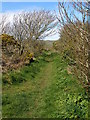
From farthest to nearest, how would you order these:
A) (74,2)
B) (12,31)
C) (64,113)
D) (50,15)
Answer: (50,15)
(12,31)
(74,2)
(64,113)

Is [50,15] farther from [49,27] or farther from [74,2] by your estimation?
[74,2]

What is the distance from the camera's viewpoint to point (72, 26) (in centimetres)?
578

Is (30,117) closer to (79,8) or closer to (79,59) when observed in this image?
(79,59)

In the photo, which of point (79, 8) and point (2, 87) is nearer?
point (79, 8)

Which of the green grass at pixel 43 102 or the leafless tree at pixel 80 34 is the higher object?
the leafless tree at pixel 80 34

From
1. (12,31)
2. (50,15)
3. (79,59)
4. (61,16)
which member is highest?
(50,15)

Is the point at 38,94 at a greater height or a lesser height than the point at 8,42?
lesser

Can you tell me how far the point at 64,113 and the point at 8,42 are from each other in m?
12.7

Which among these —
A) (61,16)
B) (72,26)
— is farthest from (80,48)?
(61,16)

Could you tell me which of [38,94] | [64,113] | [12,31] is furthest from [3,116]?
[12,31]

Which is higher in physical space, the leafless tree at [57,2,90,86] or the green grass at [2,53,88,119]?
the leafless tree at [57,2,90,86]

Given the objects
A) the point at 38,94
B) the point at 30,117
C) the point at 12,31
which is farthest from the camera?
the point at 12,31

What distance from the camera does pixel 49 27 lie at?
103ft

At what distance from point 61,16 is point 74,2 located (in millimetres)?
603
